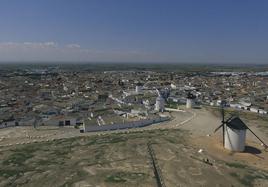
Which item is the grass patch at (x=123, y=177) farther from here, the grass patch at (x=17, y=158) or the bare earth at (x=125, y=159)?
the grass patch at (x=17, y=158)

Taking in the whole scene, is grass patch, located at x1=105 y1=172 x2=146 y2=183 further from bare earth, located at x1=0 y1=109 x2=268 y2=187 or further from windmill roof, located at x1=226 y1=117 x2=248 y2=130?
windmill roof, located at x1=226 y1=117 x2=248 y2=130

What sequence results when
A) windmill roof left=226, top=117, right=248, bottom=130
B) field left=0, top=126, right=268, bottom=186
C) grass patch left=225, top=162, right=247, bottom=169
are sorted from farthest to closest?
windmill roof left=226, top=117, right=248, bottom=130, grass patch left=225, top=162, right=247, bottom=169, field left=0, top=126, right=268, bottom=186

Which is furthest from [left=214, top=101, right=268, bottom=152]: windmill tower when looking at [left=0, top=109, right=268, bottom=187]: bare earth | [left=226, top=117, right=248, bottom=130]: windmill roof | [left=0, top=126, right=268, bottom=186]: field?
[left=0, top=126, right=268, bottom=186]: field

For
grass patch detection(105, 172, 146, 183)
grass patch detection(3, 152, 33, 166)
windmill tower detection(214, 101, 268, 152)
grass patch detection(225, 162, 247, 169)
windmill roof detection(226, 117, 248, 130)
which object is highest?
windmill roof detection(226, 117, 248, 130)

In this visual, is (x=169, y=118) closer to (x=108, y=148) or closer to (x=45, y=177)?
(x=108, y=148)

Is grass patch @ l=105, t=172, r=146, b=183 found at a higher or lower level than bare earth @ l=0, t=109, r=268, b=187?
higher

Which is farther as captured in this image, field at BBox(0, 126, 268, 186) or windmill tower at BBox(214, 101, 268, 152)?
windmill tower at BBox(214, 101, 268, 152)

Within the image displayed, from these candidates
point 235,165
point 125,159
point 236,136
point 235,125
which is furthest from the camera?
point 235,125

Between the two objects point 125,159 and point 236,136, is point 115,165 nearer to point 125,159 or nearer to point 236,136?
point 125,159

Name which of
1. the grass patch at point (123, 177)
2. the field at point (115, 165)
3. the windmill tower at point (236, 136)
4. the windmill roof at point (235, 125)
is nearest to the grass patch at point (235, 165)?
the field at point (115, 165)

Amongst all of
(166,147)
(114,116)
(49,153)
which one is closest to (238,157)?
(166,147)

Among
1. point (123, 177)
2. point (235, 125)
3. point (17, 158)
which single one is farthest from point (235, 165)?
point (17, 158)
